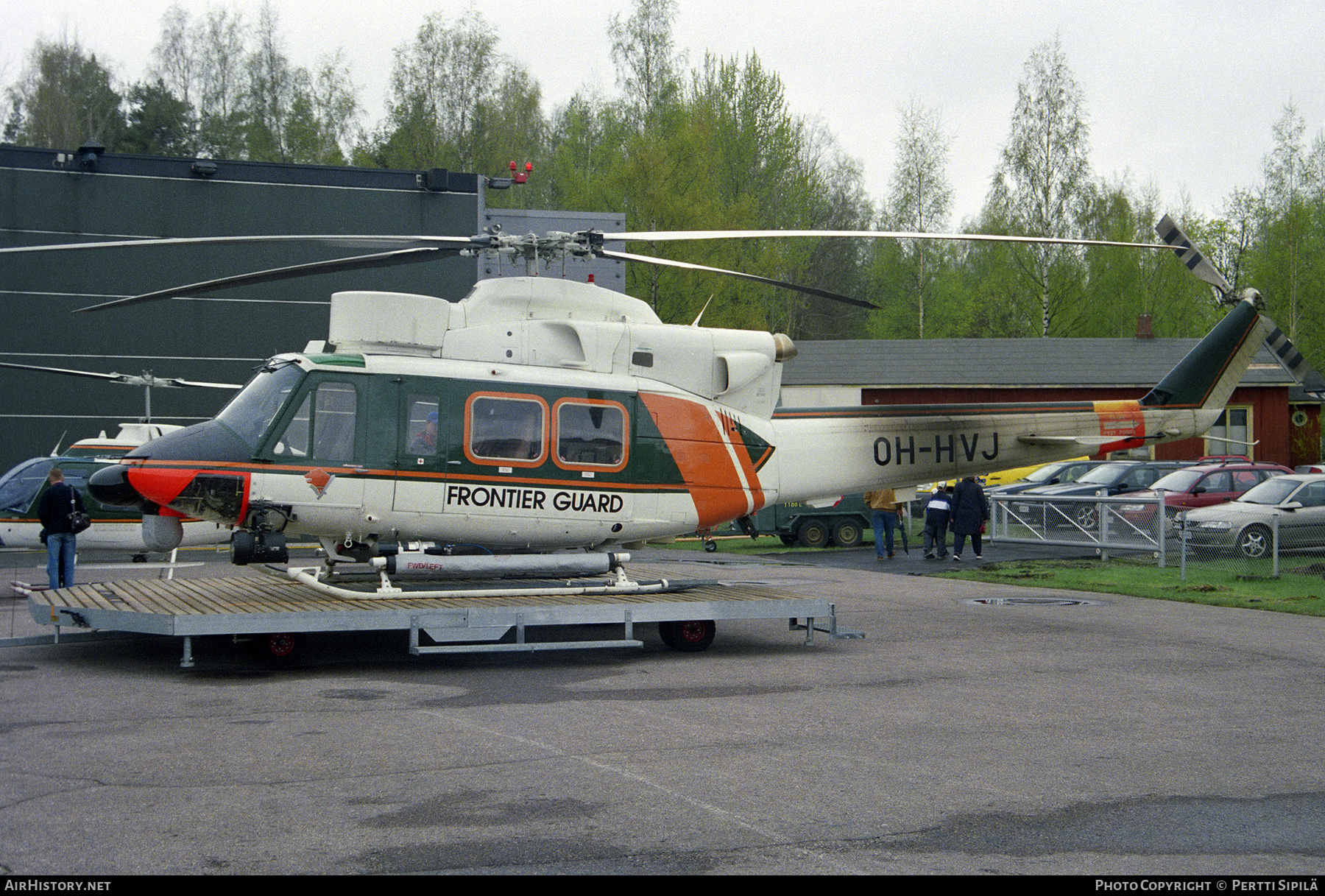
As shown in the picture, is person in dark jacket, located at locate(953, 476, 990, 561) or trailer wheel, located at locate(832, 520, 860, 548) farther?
trailer wheel, located at locate(832, 520, 860, 548)

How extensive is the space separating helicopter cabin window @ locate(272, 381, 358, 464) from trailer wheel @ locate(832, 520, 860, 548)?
55.2 feet

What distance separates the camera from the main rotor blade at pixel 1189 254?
40.4 feet

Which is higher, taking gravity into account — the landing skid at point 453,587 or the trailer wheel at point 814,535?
the landing skid at point 453,587

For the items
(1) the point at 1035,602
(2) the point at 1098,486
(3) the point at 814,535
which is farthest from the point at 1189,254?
(2) the point at 1098,486

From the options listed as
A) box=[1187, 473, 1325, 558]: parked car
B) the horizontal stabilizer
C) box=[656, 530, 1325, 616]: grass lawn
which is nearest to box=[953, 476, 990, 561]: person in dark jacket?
box=[656, 530, 1325, 616]: grass lawn

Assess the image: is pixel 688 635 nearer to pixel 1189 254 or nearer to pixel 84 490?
pixel 1189 254

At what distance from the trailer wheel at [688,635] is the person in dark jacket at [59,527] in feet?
26.7

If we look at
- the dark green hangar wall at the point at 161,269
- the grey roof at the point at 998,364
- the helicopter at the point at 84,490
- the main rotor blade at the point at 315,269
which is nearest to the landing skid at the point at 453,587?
the main rotor blade at the point at 315,269

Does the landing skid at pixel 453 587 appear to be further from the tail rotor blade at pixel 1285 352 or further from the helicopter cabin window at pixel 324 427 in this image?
the tail rotor blade at pixel 1285 352

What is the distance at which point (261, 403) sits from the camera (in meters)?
10.5

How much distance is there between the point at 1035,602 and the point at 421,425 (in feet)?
30.7

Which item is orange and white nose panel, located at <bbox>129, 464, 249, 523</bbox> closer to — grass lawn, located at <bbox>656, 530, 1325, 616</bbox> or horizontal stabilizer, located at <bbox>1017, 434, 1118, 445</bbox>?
horizontal stabilizer, located at <bbox>1017, 434, 1118, 445</bbox>

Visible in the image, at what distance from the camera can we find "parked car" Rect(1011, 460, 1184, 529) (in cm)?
2253

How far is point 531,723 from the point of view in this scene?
25.8ft
